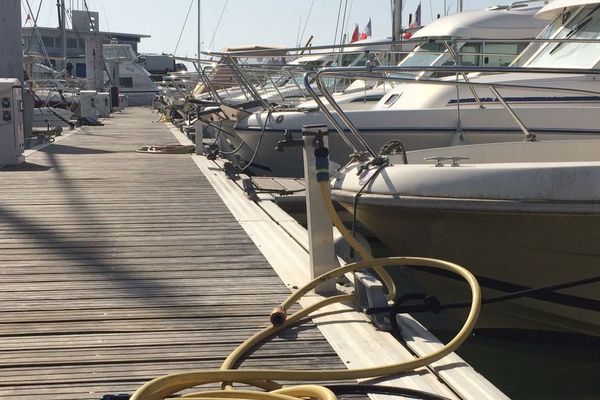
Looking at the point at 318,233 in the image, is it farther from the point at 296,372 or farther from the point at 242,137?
the point at 242,137

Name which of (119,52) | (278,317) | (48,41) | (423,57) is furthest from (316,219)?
(48,41)

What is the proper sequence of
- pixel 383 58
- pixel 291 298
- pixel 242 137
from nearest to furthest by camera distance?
1. pixel 291 298
2. pixel 242 137
3. pixel 383 58

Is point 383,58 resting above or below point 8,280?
above

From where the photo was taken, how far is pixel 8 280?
17.1 feet

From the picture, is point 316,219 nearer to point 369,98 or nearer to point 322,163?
point 322,163

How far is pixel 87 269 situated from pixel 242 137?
6.97 meters

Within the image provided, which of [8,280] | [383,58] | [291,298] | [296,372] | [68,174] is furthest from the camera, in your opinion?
[383,58]

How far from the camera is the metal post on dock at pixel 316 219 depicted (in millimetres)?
4703

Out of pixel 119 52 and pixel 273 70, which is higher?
pixel 119 52

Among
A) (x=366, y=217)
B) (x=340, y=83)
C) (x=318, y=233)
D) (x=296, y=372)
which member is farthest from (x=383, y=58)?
(x=296, y=372)

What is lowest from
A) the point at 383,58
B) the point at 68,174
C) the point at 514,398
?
the point at 514,398

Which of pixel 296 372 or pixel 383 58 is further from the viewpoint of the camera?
pixel 383 58

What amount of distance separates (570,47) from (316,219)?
20.4 feet

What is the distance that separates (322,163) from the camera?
4.62 m
